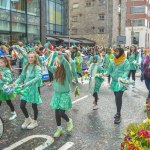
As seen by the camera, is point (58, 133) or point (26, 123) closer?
point (58, 133)

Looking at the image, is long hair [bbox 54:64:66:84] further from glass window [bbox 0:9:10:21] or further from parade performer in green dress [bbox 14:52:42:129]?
glass window [bbox 0:9:10:21]

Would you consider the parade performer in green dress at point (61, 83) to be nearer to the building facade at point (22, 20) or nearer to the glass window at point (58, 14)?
the building facade at point (22, 20)

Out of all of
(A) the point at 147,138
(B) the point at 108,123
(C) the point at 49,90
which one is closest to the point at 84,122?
(B) the point at 108,123

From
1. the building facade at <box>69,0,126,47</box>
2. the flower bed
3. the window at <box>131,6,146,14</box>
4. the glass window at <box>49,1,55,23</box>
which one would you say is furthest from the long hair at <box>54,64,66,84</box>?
the window at <box>131,6,146,14</box>

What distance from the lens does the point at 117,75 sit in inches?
279

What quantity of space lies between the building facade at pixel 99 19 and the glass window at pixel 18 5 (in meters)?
25.8

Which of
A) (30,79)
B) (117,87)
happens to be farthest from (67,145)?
(117,87)

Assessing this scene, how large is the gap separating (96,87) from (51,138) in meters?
2.90

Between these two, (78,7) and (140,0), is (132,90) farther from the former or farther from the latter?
(140,0)

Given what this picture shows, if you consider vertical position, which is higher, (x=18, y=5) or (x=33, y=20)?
(x=18, y=5)

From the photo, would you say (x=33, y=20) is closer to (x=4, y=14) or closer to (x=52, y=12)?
(x=4, y=14)

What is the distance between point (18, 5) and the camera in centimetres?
2300

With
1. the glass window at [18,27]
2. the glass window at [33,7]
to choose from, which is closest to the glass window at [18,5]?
the glass window at [33,7]

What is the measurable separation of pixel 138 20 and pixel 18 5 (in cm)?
5040
